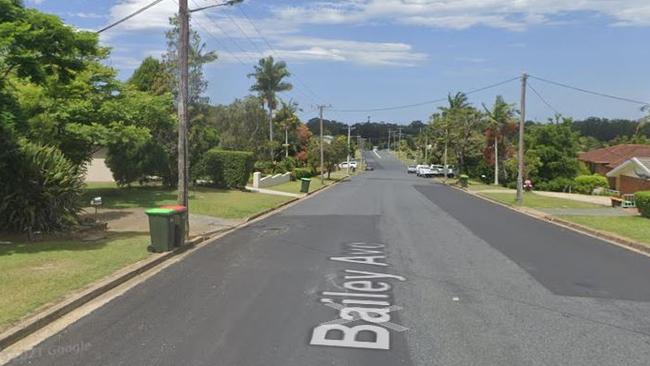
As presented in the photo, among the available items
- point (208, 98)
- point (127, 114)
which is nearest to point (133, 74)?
point (208, 98)

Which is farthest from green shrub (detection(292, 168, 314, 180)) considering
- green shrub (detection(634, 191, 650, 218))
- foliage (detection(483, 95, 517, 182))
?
green shrub (detection(634, 191, 650, 218))

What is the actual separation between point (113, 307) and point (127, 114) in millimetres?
16925

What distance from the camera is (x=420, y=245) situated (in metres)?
16.7

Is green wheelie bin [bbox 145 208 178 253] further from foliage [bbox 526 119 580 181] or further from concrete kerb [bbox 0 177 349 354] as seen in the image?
foliage [bbox 526 119 580 181]

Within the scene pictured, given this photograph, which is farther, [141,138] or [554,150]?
[554,150]

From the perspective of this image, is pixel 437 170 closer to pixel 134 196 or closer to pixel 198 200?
pixel 198 200

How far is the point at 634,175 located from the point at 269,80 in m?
47.4

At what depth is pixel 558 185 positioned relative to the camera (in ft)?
204

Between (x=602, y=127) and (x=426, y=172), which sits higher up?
(x=602, y=127)

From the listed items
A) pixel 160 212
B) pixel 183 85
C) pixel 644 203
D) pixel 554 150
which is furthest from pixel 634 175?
pixel 160 212

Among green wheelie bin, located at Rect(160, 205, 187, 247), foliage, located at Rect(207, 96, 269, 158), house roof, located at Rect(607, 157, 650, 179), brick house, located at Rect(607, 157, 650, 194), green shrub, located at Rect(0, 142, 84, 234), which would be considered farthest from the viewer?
foliage, located at Rect(207, 96, 269, 158)

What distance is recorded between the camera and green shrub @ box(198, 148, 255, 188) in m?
38.4

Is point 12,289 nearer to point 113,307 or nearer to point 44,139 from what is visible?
point 113,307

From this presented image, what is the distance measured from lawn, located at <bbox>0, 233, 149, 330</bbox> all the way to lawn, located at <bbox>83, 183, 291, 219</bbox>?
822cm
